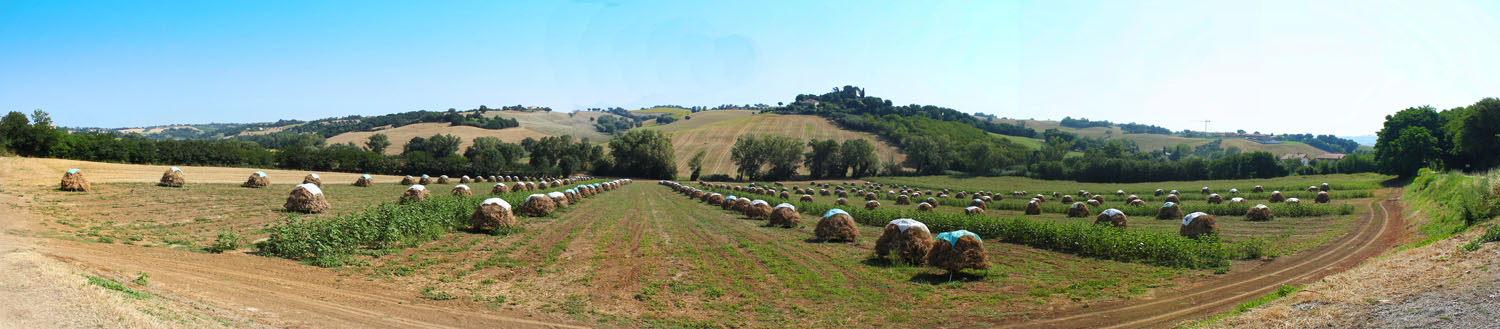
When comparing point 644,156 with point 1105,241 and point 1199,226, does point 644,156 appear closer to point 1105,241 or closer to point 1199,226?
point 1199,226

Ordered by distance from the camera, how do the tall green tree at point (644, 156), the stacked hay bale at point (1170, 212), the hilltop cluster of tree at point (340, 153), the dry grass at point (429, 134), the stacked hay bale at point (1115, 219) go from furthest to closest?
the dry grass at point (429, 134), the tall green tree at point (644, 156), the hilltop cluster of tree at point (340, 153), the stacked hay bale at point (1170, 212), the stacked hay bale at point (1115, 219)

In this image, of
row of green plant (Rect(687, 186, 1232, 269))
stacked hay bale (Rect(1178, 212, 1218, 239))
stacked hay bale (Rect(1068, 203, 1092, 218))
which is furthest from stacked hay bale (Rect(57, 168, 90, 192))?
stacked hay bale (Rect(1068, 203, 1092, 218))

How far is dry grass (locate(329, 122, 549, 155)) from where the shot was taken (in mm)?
114519

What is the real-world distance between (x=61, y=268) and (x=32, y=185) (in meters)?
28.3

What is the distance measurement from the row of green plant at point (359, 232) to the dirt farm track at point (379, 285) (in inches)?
24.3

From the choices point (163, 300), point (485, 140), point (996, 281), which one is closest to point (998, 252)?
point (996, 281)

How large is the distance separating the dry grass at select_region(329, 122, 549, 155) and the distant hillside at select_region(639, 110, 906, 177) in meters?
30.0

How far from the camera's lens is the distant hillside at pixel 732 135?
10562 centimetres

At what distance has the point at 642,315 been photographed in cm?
1094

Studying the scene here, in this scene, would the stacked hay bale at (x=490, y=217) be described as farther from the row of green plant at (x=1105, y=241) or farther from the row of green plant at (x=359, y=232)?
the row of green plant at (x=1105, y=241)

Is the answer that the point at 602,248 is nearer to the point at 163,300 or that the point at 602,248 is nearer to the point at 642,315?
the point at 642,315

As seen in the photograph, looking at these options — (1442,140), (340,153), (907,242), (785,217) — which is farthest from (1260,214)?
(340,153)

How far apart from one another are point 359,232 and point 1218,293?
66.0 feet

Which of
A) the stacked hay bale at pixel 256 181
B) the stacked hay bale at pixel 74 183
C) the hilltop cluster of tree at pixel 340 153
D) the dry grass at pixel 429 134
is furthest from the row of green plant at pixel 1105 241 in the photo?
the dry grass at pixel 429 134
